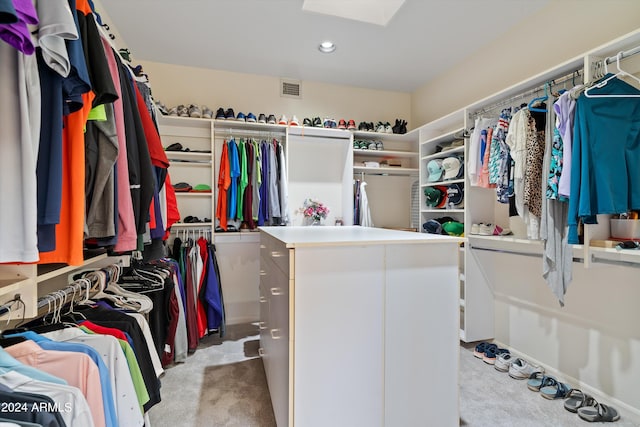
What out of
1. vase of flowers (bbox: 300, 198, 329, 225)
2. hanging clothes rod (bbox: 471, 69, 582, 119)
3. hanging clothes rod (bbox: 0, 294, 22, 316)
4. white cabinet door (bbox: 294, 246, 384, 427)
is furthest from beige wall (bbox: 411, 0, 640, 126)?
hanging clothes rod (bbox: 0, 294, 22, 316)

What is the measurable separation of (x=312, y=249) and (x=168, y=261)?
68.9 inches

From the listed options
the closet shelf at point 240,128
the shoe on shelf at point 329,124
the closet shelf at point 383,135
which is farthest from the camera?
the closet shelf at point 383,135

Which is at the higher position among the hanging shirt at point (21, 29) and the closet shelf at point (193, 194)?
the hanging shirt at point (21, 29)

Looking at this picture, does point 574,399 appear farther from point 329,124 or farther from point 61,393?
point 329,124

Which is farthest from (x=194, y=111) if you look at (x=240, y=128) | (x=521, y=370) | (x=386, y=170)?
(x=521, y=370)

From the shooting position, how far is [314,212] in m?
3.37

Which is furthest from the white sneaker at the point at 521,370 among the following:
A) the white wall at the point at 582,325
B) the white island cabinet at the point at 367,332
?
Result: the white island cabinet at the point at 367,332

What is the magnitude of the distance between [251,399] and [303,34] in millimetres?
2882

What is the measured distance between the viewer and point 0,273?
39.3 inches

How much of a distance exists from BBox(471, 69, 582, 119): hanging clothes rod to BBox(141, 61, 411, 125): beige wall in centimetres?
150

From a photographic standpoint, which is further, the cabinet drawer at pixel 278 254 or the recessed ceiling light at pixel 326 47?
the recessed ceiling light at pixel 326 47

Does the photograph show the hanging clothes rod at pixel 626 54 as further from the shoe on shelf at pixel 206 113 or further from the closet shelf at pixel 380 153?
the shoe on shelf at pixel 206 113

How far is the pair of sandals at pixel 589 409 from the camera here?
167cm

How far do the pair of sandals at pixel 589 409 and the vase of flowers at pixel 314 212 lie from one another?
2.44 metres
